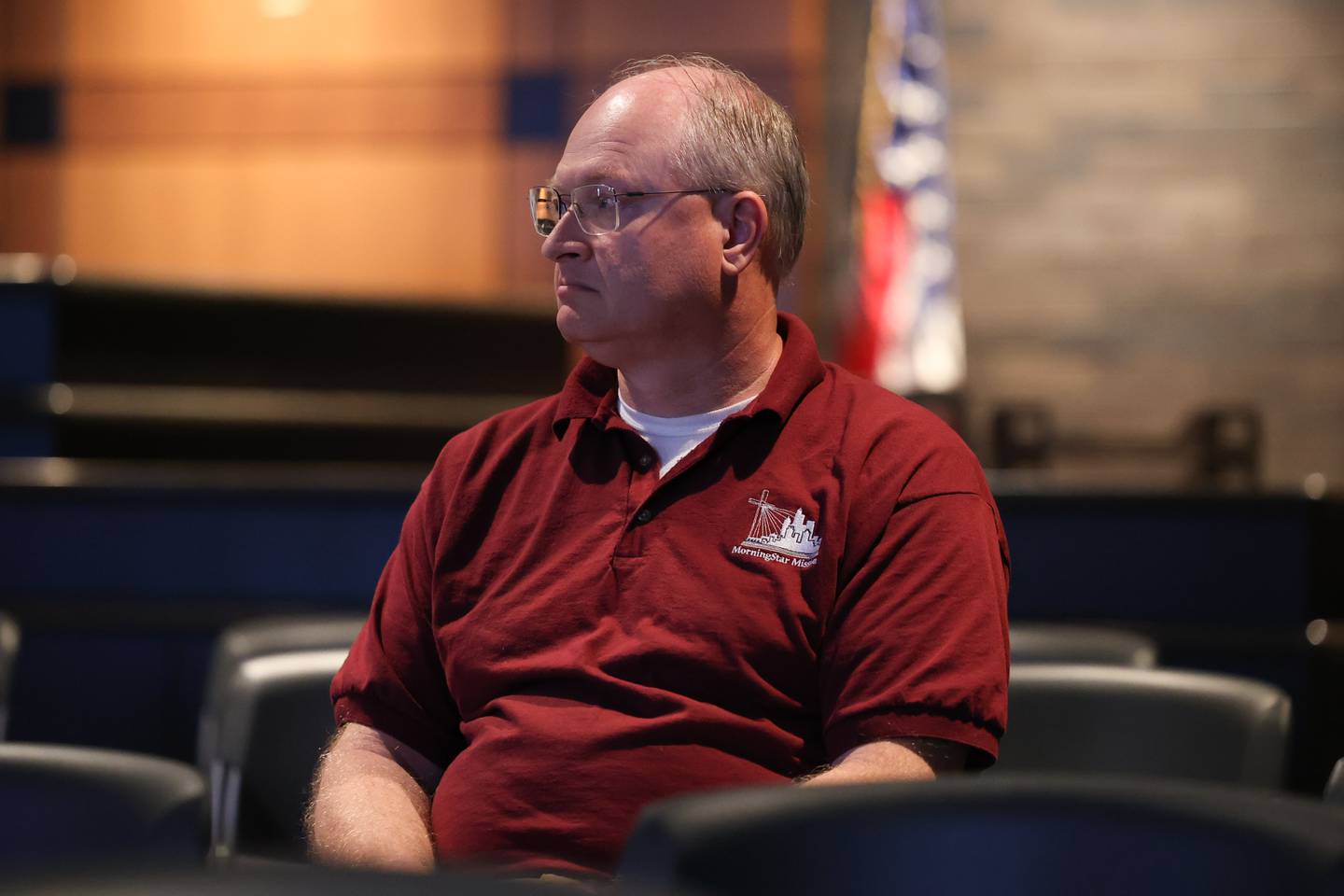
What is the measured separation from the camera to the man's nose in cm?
A: 144

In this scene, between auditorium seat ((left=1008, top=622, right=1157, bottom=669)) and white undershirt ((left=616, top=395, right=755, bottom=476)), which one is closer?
white undershirt ((left=616, top=395, right=755, bottom=476))

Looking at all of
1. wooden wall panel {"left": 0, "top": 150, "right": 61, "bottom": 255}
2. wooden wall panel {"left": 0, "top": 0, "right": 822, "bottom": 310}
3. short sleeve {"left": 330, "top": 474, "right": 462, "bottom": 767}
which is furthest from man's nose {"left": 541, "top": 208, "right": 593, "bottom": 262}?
Answer: wooden wall panel {"left": 0, "top": 150, "right": 61, "bottom": 255}

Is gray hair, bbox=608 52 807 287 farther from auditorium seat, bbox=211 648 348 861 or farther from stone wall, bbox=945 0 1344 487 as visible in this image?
stone wall, bbox=945 0 1344 487

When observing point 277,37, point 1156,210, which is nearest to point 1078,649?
point 1156,210

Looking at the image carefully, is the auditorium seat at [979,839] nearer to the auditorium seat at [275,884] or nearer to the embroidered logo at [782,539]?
the auditorium seat at [275,884]

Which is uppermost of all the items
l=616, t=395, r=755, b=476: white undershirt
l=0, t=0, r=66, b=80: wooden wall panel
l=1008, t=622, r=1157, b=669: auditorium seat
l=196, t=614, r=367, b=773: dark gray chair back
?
l=0, t=0, r=66, b=80: wooden wall panel

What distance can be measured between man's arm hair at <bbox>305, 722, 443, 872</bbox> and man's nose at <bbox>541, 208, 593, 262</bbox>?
52cm

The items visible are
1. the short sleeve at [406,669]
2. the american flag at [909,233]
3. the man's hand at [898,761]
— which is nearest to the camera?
the man's hand at [898,761]

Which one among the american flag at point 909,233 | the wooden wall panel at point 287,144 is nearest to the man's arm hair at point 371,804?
the american flag at point 909,233

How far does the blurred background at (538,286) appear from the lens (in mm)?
2414

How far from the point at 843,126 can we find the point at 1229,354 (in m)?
1.83

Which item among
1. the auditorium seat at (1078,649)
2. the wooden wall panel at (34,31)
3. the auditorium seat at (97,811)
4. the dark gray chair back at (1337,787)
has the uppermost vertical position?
the wooden wall panel at (34,31)

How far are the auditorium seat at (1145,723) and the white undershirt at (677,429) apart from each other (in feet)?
1.36

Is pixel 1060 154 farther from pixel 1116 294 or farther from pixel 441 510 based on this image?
pixel 441 510
